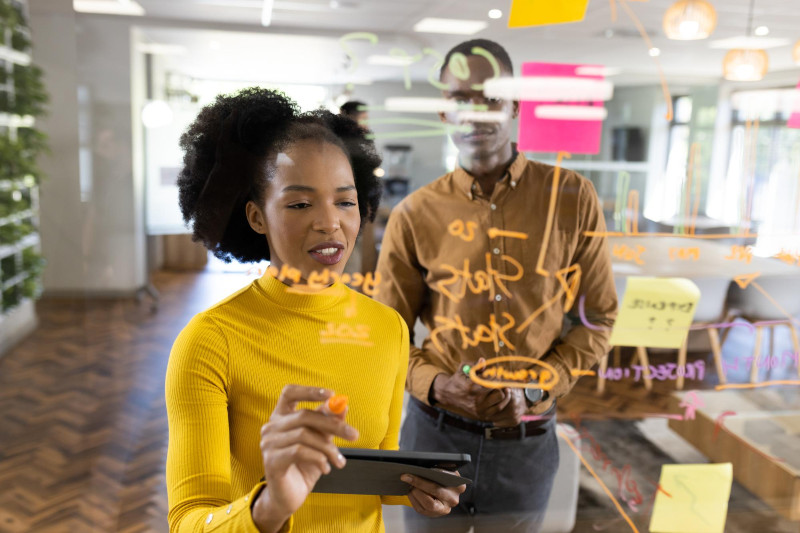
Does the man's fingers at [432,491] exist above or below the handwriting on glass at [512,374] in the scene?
below

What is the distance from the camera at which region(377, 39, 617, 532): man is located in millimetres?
1302

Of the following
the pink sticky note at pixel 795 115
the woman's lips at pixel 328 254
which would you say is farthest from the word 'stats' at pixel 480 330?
the pink sticky note at pixel 795 115

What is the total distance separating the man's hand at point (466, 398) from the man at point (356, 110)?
57 centimetres

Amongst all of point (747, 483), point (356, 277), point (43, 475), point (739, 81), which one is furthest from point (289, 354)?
point (43, 475)

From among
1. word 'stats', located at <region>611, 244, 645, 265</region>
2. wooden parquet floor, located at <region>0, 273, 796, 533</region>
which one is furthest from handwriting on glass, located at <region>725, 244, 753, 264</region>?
wooden parquet floor, located at <region>0, 273, 796, 533</region>

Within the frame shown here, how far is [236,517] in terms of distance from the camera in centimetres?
76

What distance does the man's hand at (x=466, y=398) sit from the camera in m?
1.32

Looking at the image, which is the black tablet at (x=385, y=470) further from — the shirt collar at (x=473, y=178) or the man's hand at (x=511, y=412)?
the shirt collar at (x=473, y=178)

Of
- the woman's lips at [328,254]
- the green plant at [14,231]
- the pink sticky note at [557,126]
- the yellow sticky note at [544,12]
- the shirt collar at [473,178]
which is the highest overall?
the yellow sticky note at [544,12]

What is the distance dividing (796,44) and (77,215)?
1719 mm

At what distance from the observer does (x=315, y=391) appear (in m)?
0.74

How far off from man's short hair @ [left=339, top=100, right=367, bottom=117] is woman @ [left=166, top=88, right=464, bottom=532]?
0.14m

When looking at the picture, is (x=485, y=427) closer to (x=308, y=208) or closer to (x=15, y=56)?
(x=308, y=208)

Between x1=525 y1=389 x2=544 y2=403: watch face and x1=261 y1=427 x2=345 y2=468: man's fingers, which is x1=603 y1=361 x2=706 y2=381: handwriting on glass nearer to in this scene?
x1=525 y1=389 x2=544 y2=403: watch face
